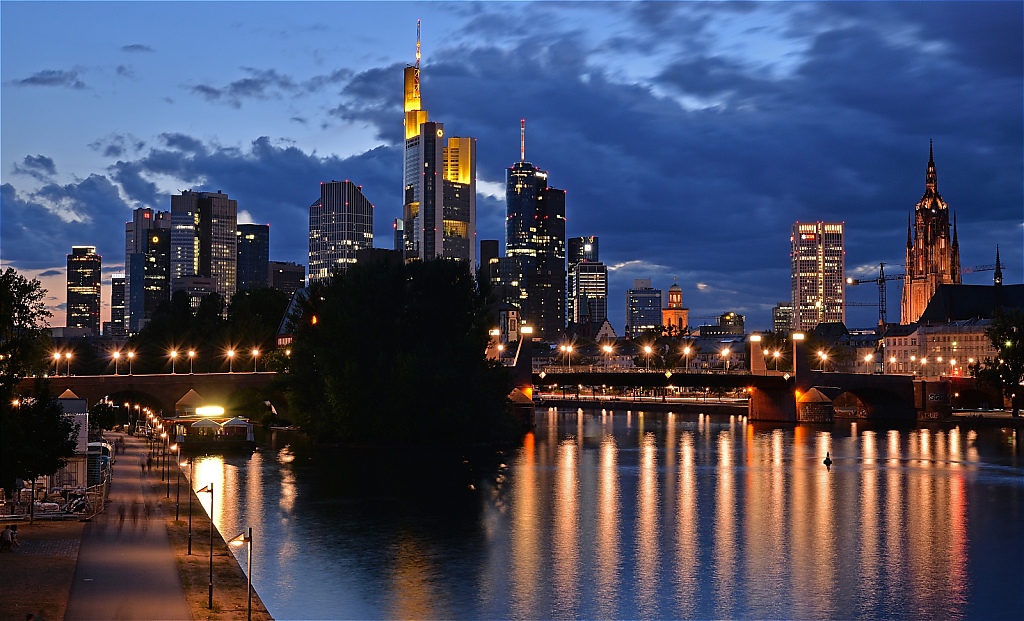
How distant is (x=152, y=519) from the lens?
199 feet

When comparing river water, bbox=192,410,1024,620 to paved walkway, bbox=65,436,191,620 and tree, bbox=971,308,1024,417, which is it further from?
tree, bbox=971,308,1024,417

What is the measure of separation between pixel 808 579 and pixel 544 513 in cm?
2327

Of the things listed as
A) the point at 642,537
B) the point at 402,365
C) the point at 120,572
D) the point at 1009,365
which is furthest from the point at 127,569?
the point at 1009,365

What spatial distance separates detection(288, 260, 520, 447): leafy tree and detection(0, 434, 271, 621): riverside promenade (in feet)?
146

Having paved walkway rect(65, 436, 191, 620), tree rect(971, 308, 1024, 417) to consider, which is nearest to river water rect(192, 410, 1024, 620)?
paved walkway rect(65, 436, 191, 620)

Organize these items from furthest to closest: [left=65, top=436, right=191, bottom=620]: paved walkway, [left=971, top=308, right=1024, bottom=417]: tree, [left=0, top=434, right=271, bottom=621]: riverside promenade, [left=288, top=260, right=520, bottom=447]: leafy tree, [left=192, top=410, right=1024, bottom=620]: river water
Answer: [left=971, top=308, right=1024, bottom=417]: tree → [left=288, top=260, right=520, bottom=447]: leafy tree → [left=192, top=410, right=1024, bottom=620]: river water → [left=0, top=434, right=271, bottom=621]: riverside promenade → [left=65, top=436, right=191, bottom=620]: paved walkway

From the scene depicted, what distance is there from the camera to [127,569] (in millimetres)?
45781

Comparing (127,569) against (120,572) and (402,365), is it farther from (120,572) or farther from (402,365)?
(402,365)

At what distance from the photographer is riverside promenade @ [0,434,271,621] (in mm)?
38938

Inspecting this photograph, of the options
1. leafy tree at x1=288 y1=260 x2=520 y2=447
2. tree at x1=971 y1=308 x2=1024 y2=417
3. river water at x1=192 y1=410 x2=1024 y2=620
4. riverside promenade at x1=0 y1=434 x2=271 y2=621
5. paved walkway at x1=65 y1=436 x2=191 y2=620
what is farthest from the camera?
tree at x1=971 y1=308 x2=1024 y2=417

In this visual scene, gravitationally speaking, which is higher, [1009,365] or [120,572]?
[1009,365]

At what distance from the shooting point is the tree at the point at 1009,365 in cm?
16662

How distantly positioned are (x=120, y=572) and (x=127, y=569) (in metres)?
0.69

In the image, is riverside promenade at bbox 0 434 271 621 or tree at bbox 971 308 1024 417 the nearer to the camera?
riverside promenade at bbox 0 434 271 621
